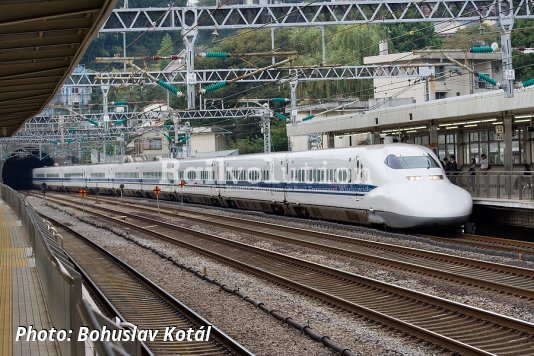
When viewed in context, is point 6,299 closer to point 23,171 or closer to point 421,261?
point 421,261

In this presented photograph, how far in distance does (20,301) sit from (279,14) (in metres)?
15.0

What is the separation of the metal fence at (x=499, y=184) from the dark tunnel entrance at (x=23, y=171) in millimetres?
83996

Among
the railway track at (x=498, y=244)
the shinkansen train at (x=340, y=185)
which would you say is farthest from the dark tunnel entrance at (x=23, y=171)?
the railway track at (x=498, y=244)

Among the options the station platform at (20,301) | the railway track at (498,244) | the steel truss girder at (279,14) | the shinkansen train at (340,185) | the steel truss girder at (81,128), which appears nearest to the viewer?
the station platform at (20,301)

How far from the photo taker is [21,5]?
31.5ft

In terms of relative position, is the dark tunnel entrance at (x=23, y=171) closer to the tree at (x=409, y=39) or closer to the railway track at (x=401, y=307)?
the tree at (x=409, y=39)

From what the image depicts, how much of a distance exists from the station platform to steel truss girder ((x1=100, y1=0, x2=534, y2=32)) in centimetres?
742

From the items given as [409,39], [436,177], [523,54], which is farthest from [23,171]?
[436,177]

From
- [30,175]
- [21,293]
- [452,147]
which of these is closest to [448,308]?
[21,293]

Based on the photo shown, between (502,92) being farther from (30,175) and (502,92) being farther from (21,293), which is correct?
(30,175)

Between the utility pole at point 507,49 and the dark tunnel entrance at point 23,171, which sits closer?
the utility pole at point 507,49

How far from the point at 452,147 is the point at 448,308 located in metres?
19.5

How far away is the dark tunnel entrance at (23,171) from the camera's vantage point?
103700 mm

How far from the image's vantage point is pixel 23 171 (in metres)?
105
